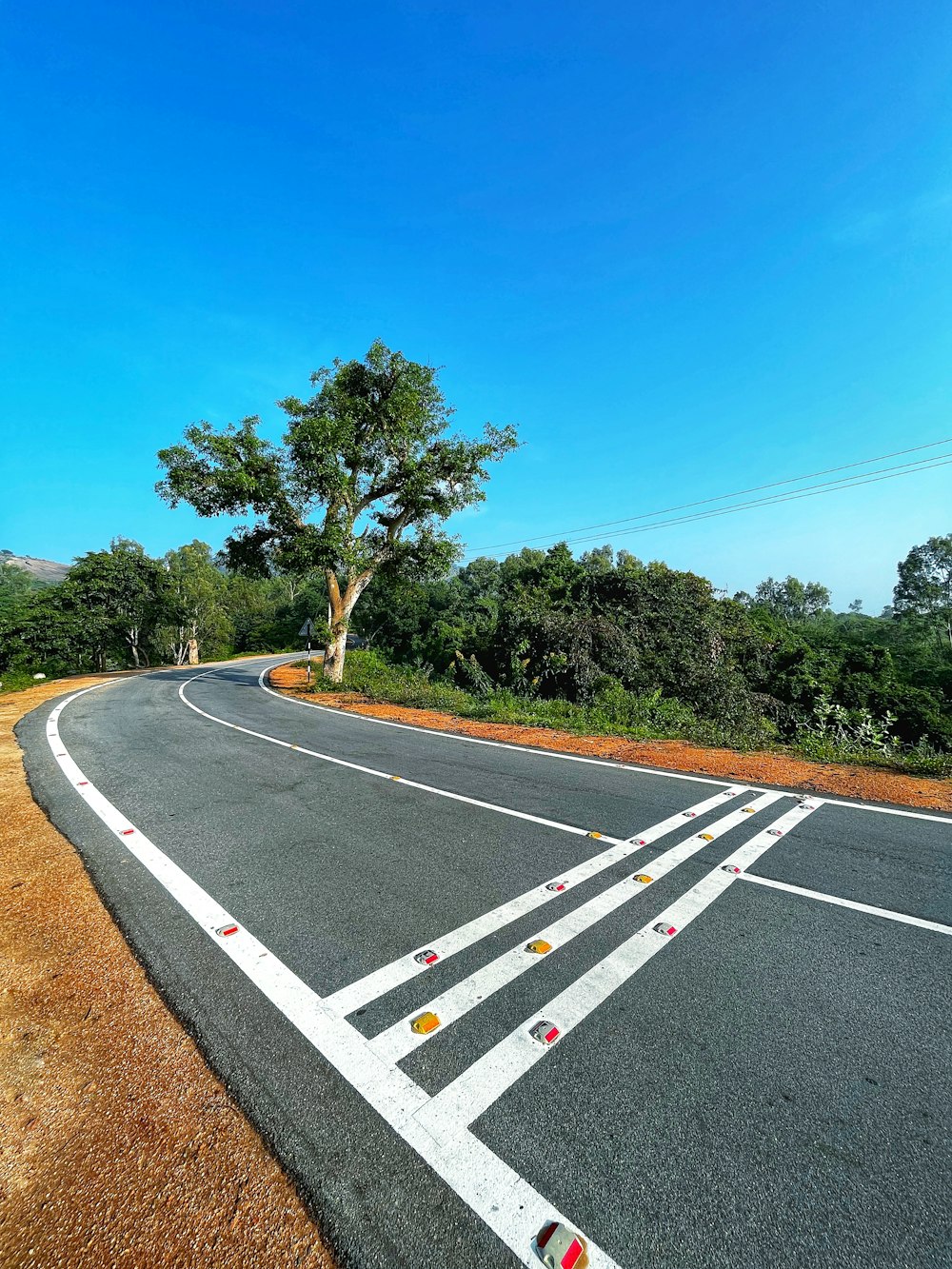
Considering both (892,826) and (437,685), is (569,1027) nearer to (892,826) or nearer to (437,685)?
(892,826)

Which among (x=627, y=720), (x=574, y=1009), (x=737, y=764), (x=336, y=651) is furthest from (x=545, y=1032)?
(x=336, y=651)

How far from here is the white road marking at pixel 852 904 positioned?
303 cm

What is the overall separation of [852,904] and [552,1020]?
233 centimetres

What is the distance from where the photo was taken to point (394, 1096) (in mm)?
1896

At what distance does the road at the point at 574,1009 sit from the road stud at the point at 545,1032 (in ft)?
0.05

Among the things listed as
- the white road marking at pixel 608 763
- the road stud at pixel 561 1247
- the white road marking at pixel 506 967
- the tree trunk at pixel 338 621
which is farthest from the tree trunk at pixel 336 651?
the road stud at pixel 561 1247

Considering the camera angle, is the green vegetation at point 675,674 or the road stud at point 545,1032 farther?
the green vegetation at point 675,674

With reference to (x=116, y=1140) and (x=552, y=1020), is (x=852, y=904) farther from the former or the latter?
(x=116, y=1140)

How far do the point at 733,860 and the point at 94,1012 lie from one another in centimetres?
405

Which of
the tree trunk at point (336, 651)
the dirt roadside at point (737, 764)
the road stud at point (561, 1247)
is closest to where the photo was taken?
the road stud at point (561, 1247)

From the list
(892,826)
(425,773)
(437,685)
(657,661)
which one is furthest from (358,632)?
(892,826)

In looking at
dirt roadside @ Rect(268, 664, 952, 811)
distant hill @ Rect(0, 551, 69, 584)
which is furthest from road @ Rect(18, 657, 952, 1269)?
distant hill @ Rect(0, 551, 69, 584)

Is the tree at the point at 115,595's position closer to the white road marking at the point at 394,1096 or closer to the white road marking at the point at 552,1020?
the white road marking at the point at 394,1096

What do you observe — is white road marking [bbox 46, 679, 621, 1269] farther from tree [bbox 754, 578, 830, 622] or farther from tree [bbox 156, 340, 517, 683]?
tree [bbox 754, 578, 830, 622]
